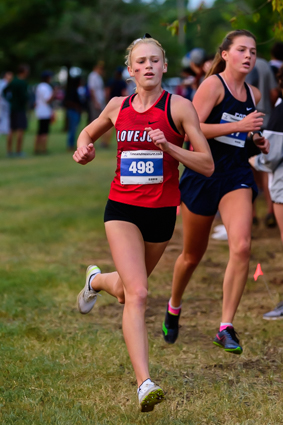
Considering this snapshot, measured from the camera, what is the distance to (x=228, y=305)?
188 inches

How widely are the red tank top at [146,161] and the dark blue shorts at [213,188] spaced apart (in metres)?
0.86

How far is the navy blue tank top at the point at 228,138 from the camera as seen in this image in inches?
195

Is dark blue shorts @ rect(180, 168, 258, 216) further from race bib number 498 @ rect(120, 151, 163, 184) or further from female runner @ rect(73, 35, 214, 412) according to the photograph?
race bib number 498 @ rect(120, 151, 163, 184)

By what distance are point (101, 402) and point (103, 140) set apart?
19.5 m

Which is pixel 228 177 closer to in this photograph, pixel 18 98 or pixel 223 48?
pixel 223 48

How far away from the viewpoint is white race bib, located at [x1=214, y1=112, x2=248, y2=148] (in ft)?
16.2

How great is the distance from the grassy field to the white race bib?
1.51m

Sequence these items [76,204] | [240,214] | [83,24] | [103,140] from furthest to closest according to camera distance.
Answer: [83,24] → [103,140] → [76,204] → [240,214]

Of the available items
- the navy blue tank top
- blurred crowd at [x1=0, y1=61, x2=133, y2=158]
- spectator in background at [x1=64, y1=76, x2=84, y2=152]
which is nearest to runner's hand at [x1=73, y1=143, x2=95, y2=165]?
the navy blue tank top

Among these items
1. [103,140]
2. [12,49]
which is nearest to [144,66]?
[103,140]

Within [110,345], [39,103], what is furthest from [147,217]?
[39,103]

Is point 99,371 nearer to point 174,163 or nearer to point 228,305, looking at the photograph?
point 228,305

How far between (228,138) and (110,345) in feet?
5.77

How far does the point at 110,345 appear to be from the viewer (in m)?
5.07
